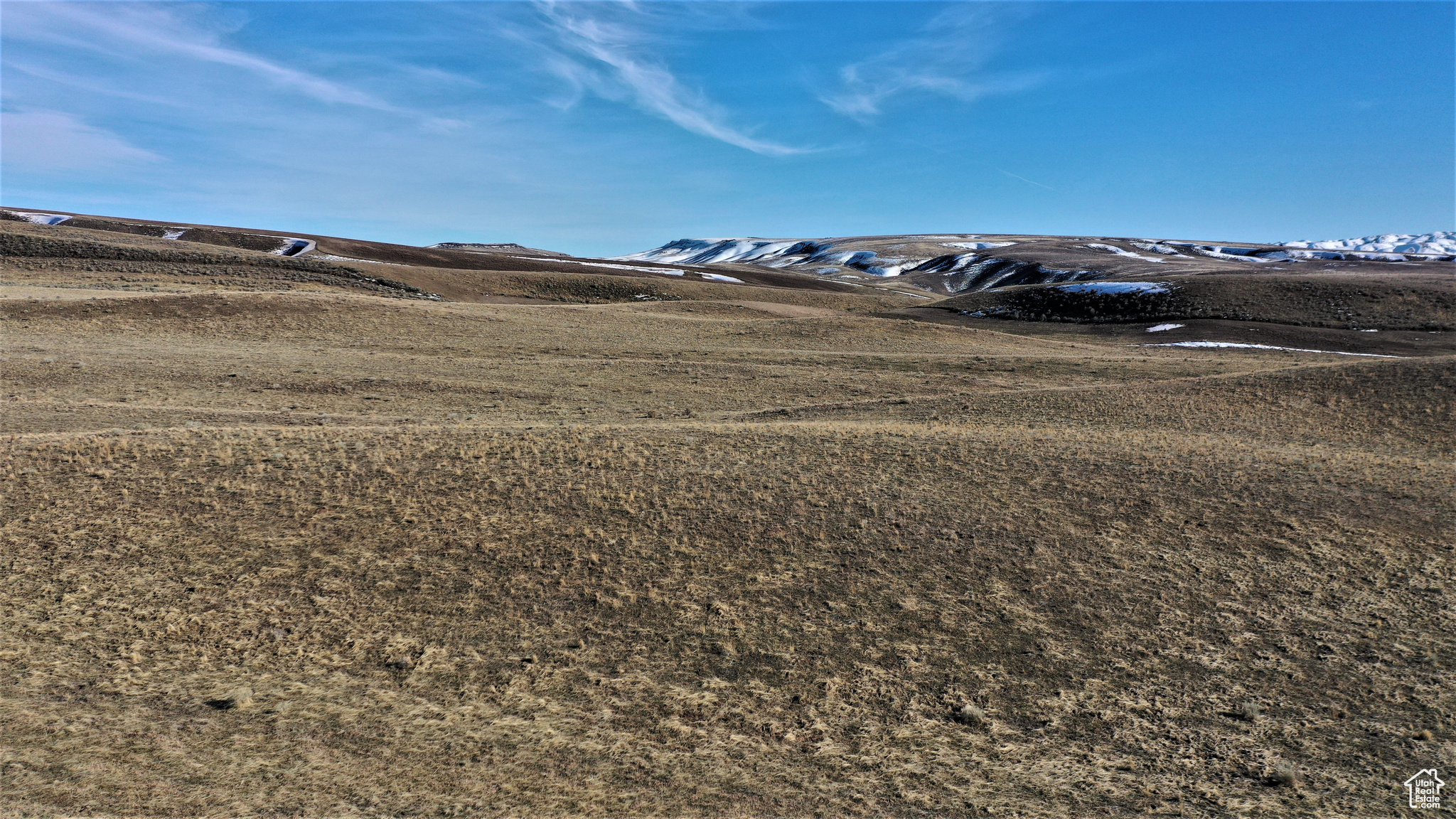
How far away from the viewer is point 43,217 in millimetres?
100188

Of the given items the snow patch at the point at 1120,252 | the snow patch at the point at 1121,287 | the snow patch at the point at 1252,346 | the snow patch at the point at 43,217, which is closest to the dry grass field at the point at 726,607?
the snow patch at the point at 1252,346

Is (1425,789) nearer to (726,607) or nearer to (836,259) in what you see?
(726,607)

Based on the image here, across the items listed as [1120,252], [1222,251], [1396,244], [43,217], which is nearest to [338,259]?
[43,217]

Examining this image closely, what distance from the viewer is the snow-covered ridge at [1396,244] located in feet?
506

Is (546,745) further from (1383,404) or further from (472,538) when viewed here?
(1383,404)

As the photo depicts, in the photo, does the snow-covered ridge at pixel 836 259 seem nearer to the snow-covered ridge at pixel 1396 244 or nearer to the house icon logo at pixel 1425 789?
the snow-covered ridge at pixel 1396 244

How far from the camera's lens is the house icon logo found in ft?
23.1

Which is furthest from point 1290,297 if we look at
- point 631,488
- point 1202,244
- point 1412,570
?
point 1202,244

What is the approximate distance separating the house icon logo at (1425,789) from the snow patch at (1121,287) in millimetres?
52239

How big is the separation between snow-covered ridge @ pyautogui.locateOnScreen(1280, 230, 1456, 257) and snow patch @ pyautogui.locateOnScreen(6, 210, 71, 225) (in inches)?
7851

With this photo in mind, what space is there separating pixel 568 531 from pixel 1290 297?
54.8 m

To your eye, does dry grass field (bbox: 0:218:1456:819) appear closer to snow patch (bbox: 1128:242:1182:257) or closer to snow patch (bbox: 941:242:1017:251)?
snow patch (bbox: 1128:242:1182:257)

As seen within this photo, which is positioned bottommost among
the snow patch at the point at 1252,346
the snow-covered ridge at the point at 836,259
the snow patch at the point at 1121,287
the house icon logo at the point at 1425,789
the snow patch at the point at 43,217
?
the house icon logo at the point at 1425,789

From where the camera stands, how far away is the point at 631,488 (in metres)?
14.4
